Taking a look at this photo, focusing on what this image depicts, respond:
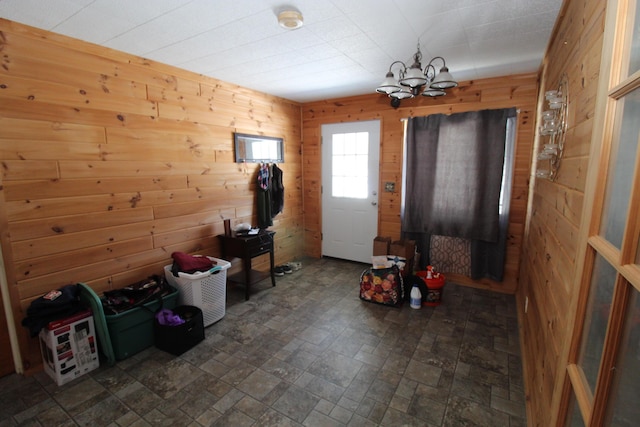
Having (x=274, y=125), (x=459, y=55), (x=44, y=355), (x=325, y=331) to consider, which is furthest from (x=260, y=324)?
(x=459, y=55)

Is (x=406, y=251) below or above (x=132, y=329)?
above

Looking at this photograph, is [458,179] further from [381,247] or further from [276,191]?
[276,191]

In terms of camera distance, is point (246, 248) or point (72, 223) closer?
point (72, 223)

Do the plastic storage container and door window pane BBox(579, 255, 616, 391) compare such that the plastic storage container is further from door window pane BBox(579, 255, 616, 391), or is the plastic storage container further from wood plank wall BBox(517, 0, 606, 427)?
door window pane BBox(579, 255, 616, 391)

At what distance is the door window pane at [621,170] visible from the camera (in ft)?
2.44

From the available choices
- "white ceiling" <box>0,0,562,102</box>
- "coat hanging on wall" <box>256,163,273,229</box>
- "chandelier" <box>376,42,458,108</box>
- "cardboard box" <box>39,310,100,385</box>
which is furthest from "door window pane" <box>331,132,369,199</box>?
"cardboard box" <box>39,310,100,385</box>

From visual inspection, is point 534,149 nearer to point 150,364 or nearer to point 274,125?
point 274,125

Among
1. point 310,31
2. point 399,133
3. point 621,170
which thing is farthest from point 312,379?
point 399,133

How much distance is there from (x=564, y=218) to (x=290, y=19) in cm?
184

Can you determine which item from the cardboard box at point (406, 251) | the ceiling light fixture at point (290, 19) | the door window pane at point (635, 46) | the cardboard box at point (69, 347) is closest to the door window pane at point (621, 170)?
the door window pane at point (635, 46)

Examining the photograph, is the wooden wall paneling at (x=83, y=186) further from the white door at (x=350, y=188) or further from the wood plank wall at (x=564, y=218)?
the wood plank wall at (x=564, y=218)

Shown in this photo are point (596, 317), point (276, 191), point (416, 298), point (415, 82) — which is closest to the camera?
point (596, 317)

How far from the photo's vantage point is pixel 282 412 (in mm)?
1848

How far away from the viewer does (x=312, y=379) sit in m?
2.13
